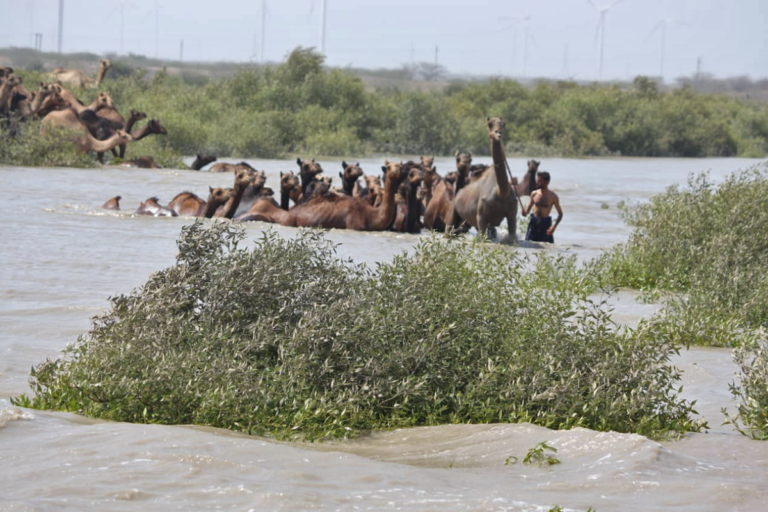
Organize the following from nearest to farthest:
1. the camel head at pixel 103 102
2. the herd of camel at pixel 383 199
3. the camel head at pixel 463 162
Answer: the herd of camel at pixel 383 199 < the camel head at pixel 463 162 < the camel head at pixel 103 102

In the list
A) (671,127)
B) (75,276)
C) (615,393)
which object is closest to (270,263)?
(615,393)

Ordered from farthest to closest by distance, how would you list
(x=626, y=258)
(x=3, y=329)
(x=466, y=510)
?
(x=626, y=258) < (x=3, y=329) < (x=466, y=510)

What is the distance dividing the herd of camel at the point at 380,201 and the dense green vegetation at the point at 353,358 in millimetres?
7594

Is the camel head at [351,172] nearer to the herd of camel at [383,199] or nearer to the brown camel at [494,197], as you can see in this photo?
the herd of camel at [383,199]

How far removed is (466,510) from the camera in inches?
155

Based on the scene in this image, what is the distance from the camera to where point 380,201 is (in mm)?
16062

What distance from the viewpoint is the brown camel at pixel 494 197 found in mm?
13336

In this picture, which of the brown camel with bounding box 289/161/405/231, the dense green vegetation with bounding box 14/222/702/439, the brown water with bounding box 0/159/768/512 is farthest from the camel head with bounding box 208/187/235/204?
the dense green vegetation with bounding box 14/222/702/439

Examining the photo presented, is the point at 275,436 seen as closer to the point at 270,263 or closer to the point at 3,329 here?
the point at 270,263

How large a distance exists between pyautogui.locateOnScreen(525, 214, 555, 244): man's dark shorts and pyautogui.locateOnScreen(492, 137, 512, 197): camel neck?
141 centimetres

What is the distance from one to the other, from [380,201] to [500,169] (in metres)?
3.00

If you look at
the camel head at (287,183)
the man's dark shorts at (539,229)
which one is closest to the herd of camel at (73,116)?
the camel head at (287,183)

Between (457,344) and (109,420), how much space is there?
186 cm

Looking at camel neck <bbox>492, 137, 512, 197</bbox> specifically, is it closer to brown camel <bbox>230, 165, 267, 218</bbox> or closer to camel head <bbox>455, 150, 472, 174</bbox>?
camel head <bbox>455, 150, 472, 174</bbox>
